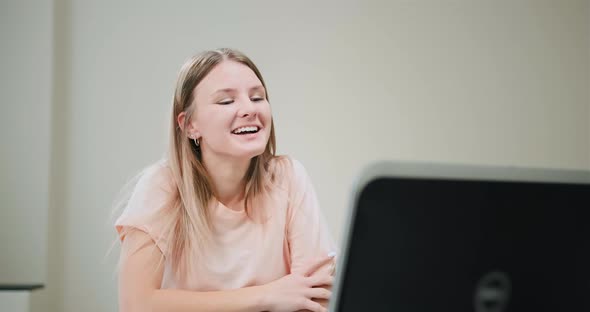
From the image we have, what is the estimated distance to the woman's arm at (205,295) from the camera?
1.26 meters

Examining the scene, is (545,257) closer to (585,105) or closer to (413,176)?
(413,176)

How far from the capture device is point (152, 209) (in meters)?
1.39

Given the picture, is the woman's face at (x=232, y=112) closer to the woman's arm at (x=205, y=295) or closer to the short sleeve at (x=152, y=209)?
the short sleeve at (x=152, y=209)

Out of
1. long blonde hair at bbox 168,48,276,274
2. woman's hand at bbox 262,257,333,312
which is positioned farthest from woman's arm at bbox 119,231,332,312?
long blonde hair at bbox 168,48,276,274

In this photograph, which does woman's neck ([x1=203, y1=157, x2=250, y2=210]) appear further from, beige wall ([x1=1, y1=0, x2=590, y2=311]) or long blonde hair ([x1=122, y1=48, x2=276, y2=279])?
beige wall ([x1=1, y1=0, x2=590, y2=311])

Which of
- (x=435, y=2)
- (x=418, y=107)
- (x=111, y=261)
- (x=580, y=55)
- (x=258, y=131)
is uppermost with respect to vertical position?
(x=435, y=2)

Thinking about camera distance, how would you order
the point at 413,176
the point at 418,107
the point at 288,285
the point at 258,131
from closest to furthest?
the point at 413,176
the point at 288,285
the point at 258,131
the point at 418,107

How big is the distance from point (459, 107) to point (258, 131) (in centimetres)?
236

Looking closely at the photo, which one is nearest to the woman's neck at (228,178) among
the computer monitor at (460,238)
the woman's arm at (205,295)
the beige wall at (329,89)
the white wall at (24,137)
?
the woman's arm at (205,295)

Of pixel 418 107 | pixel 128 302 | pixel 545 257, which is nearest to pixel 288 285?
pixel 128 302

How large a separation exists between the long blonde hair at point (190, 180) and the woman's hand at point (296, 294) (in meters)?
0.25

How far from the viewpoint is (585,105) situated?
377 centimetres

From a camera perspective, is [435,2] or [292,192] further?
[435,2]

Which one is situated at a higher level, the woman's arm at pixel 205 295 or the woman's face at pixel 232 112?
the woman's face at pixel 232 112
